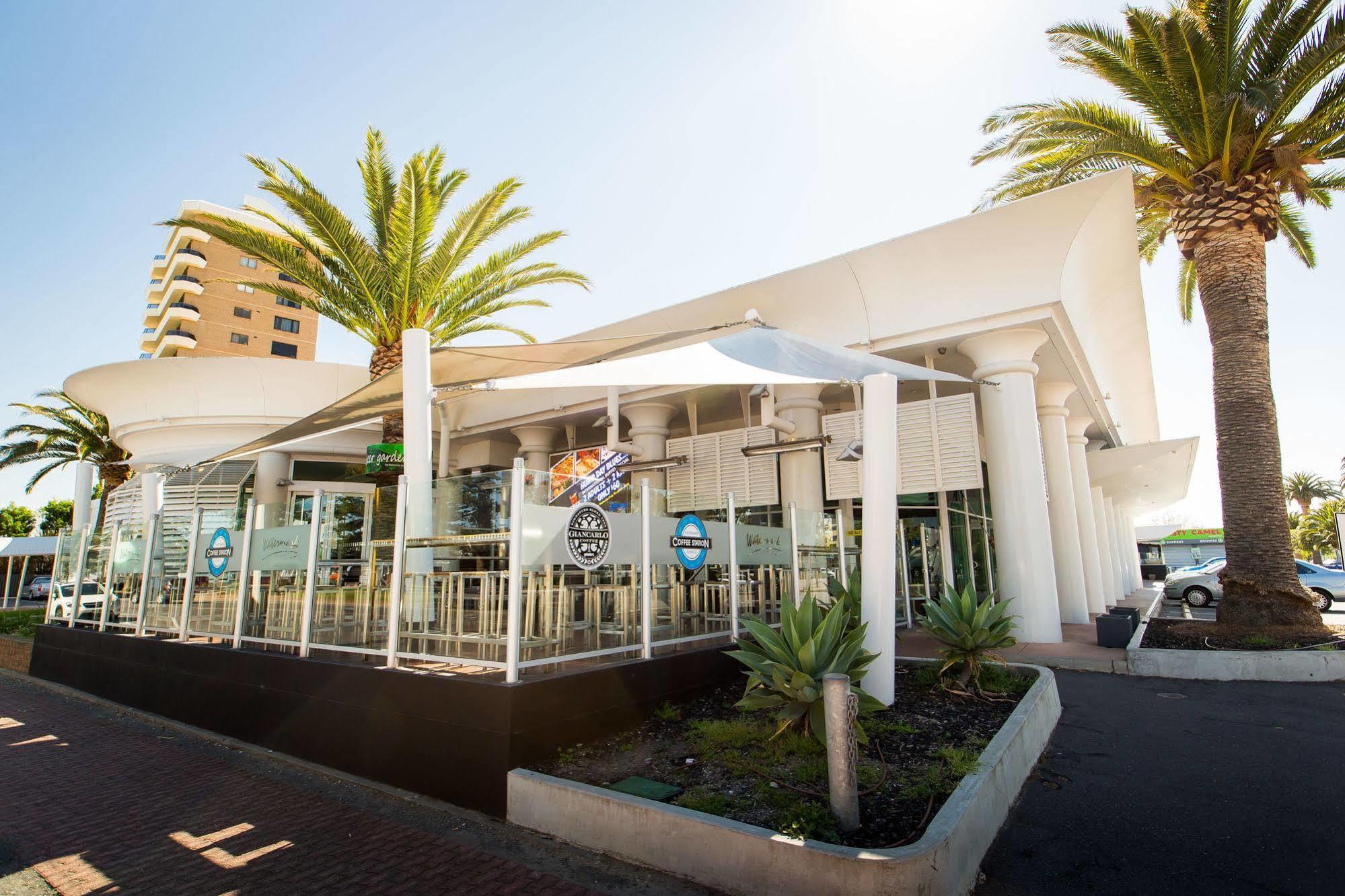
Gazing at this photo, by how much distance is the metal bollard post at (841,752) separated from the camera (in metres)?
3.54

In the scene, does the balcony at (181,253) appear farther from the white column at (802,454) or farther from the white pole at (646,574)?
the white pole at (646,574)

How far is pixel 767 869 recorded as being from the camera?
3.24m

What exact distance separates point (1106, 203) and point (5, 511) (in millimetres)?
78037

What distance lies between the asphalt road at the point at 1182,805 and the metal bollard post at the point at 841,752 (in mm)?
712

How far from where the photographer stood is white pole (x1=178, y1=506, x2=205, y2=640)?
7.79 m

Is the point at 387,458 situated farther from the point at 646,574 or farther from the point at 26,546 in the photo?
the point at 26,546

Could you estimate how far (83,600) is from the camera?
1038 cm

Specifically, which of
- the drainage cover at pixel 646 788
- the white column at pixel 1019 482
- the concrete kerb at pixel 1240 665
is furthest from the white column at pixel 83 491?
the concrete kerb at pixel 1240 665

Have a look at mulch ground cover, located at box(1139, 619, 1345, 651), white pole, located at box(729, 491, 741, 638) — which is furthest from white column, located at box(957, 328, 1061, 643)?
white pole, located at box(729, 491, 741, 638)

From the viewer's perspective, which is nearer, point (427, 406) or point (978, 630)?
point (978, 630)

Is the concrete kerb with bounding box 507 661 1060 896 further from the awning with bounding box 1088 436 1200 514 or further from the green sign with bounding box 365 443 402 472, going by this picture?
the awning with bounding box 1088 436 1200 514

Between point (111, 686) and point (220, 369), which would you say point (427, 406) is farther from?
point (220, 369)

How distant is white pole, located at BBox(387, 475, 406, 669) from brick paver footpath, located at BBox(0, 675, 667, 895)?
1110mm

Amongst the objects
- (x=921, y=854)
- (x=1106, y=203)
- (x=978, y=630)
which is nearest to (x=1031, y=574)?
(x=978, y=630)
